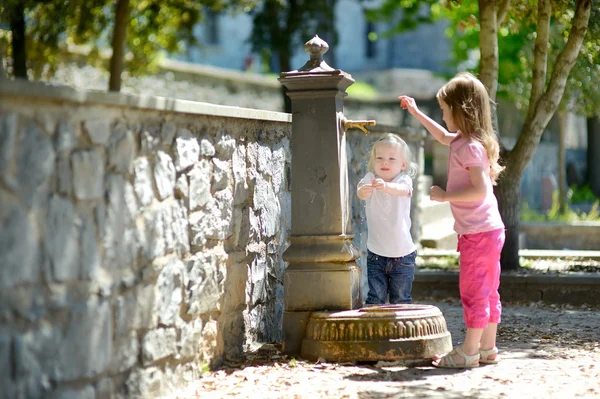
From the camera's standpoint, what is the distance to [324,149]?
19.2 feet

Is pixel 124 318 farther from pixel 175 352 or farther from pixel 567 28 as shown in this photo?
pixel 567 28

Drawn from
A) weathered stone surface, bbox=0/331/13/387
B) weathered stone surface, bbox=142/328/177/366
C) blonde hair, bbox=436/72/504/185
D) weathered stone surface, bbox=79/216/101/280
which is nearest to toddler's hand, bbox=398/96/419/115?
blonde hair, bbox=436/72/504/185

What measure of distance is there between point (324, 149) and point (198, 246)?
1.11 meters

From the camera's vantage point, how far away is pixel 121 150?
4262 millimetres

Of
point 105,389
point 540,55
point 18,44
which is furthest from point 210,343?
point 18,44

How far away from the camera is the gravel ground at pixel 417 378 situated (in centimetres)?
483

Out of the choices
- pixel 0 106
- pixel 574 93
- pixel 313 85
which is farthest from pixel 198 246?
pixel 574 93

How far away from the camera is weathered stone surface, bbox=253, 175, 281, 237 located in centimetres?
618

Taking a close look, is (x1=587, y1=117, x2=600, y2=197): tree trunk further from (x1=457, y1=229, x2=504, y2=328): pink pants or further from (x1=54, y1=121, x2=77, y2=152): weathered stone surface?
(x1=54, y1=121, x2=77, y2=152): weathered stone surface

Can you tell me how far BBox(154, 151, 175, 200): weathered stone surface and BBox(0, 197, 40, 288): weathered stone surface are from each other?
1044mm

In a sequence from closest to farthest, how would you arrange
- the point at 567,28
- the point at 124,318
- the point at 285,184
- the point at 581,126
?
1. the point at 124,318
2. the point at 285,184
3. the point at 567,28
4. the point at 581,126

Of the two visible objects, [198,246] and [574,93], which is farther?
[574,93]

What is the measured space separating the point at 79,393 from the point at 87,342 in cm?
21

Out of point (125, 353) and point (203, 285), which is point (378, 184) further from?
point (125, 353)
